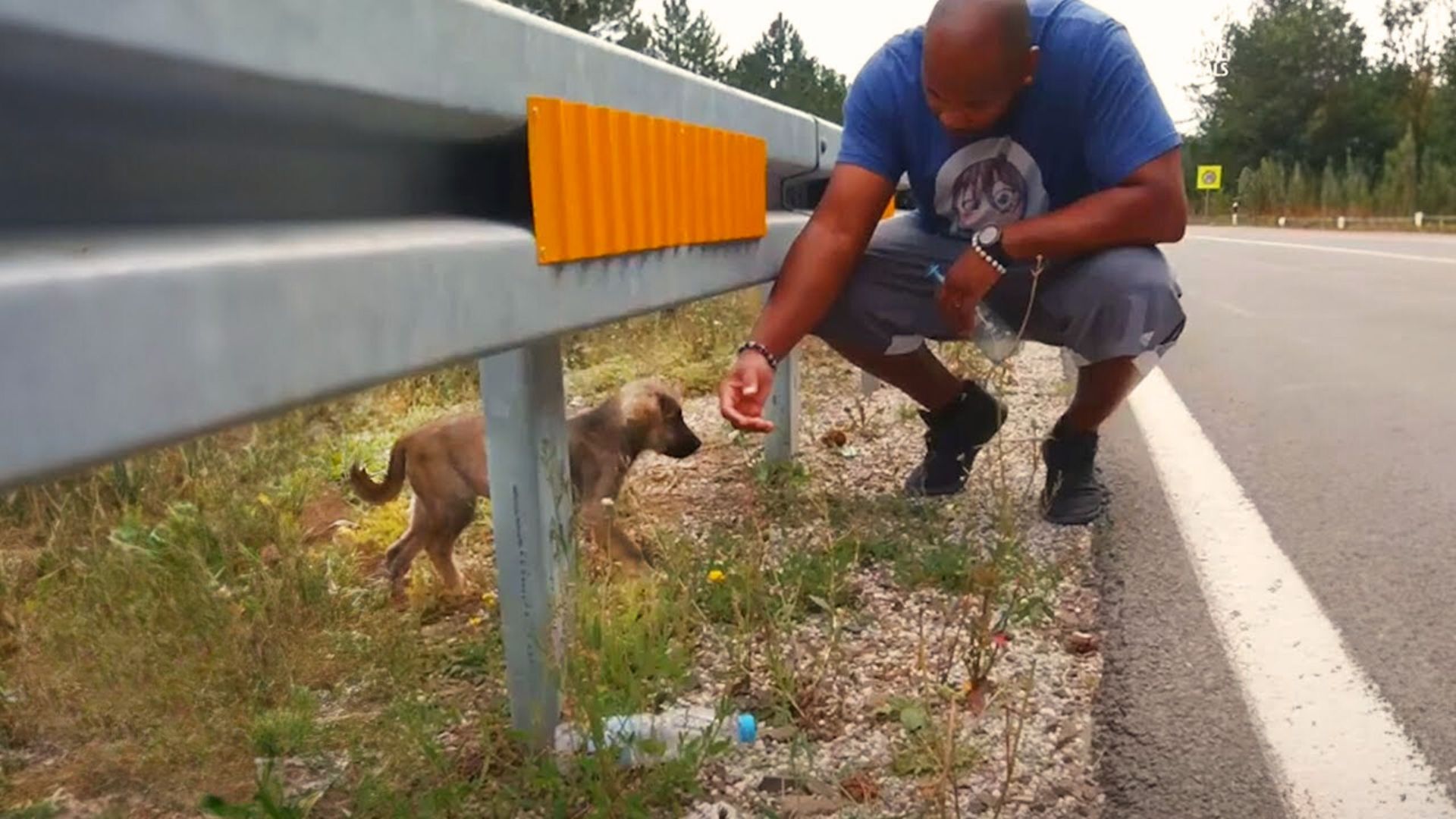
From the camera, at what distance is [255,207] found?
1149 millimetres

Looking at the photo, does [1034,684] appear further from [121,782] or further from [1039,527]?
[121,782]

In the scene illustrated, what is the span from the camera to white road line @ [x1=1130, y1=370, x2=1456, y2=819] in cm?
203

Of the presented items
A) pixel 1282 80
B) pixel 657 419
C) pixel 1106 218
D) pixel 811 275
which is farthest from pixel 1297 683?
pixel 1282 80

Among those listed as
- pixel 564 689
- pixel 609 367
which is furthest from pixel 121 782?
pixel 609 367

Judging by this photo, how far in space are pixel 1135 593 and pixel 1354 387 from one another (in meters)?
3.22

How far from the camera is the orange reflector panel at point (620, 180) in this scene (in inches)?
62.6

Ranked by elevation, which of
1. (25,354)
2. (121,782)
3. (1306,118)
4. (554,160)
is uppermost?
(1306,118)

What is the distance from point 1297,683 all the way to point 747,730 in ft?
3.33

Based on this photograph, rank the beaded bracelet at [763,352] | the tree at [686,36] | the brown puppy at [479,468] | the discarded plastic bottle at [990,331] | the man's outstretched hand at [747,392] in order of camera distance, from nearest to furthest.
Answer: the man's outstretched hand at [747,392] → the beaded bracelet at [763,352] → the brown puppy at [479,468] → the discarded plastic bottle at [990,331] → the tree at [686,36]

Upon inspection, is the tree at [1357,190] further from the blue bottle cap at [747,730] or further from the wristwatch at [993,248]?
the blue bottle cap at [747,730]

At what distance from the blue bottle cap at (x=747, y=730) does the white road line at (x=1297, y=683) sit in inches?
32.7

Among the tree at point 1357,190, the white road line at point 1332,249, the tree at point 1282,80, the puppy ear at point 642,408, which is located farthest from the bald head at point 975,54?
the tree at point 1357,190

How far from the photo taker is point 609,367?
6.59m

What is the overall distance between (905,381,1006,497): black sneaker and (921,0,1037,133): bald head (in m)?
0.91
